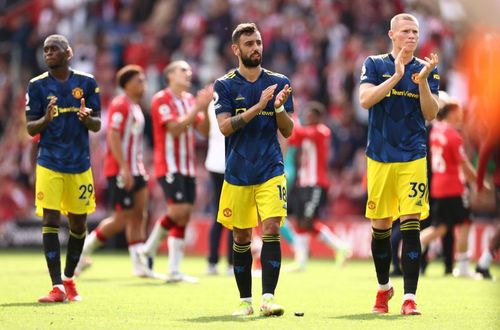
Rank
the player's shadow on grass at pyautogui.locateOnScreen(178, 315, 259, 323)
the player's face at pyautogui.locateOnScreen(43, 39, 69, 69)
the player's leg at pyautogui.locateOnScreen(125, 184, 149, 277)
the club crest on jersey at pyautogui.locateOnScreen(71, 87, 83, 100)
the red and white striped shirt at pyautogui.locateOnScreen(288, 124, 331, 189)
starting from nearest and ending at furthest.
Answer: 1. the player's shadow on grass at pyautogui.locateOnScreen(178, 315, 259, 323)
2. the player's face at pyautogui.locateOnScreen(43, 39, 69, 69)
3. the club crest on jersey at pyautogui.locateOnScreen(71, 87, 83, 100)
4. the player's leg at pyautogui.locateOnScreen(125, 184, 149, 277)
5. the red and white striped shirt at pyautogui.locateOnScreen(288, 124, 331, 189)

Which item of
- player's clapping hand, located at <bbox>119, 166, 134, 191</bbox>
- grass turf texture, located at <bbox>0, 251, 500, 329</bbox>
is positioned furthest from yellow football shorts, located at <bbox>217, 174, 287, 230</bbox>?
player's clapping hand, located at <bbox>119, 166, 134, 191</bbox>

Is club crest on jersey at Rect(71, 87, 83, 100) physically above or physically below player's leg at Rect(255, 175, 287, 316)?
above

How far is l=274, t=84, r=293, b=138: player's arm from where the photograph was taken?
26.8 feet

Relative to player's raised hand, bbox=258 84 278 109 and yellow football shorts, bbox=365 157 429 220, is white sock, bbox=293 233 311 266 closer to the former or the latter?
yellow football shorts, bbox=365 157 429 220

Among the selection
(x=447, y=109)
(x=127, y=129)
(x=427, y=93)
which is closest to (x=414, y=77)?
(x=427, y=93)

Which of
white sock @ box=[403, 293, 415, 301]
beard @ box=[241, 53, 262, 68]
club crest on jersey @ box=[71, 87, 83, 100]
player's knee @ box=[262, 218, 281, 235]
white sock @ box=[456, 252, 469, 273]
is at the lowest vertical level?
white sock @ box=[456, 252, 469, 273]

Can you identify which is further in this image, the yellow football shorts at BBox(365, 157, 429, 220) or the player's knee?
the yellow football shorts at BBox(365, 157, 429, 220)

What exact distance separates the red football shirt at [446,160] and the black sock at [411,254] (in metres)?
5.36

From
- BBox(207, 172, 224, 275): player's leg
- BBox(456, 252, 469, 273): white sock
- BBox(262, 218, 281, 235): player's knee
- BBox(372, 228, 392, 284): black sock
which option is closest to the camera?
BBox(262, 218, 281, 235): player's knee

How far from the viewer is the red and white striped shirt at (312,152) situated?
16.2m

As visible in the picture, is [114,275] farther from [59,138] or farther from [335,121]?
[335,121]

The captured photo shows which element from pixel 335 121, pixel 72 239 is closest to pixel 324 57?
pixel 335 121

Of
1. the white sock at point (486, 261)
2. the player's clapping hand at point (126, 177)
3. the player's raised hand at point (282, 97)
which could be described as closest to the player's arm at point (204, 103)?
the player's clapping hand at point (126, 177)

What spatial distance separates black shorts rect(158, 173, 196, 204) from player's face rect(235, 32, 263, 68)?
14.9 ft
